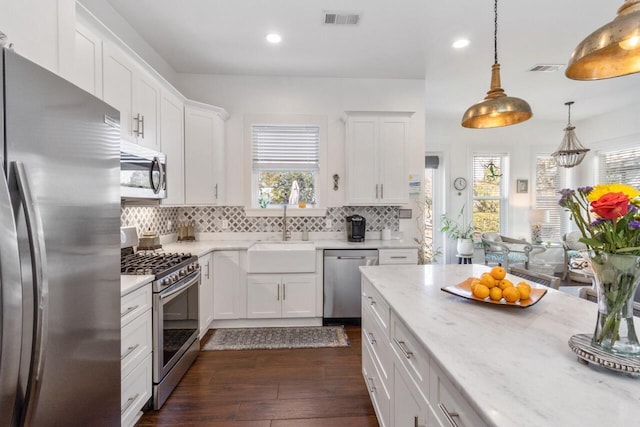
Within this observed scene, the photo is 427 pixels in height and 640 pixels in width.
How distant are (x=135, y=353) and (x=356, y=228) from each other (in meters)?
2.53

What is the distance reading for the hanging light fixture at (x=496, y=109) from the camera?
5.39 ft

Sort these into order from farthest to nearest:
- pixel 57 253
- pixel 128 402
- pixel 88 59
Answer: pixel 88 59 < pixel 128 402 < pixel 57 253

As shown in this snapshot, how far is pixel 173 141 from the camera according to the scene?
3082 millimetres

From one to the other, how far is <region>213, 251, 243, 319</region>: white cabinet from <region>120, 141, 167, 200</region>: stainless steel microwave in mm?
Answer: 926

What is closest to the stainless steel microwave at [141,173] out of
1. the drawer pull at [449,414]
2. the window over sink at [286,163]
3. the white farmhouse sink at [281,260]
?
the white farmhouse sink at [281,260]

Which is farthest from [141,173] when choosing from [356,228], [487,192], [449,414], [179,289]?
[487,192]

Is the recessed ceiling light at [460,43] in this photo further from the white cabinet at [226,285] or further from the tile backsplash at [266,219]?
Answer: the white cabinet at [226,285]

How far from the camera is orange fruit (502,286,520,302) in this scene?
1344mm

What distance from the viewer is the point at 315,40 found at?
3031 millimetres

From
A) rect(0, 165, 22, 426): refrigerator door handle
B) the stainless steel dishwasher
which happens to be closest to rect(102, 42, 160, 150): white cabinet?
rect(0, 165, 22, 426): refrigerator door handle

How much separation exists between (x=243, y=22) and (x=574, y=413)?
319 centimetres

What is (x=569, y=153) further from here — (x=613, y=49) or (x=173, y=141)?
(x=173, y=141)

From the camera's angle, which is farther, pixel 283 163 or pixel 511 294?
pixel 283 163

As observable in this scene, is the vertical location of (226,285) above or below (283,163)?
below
